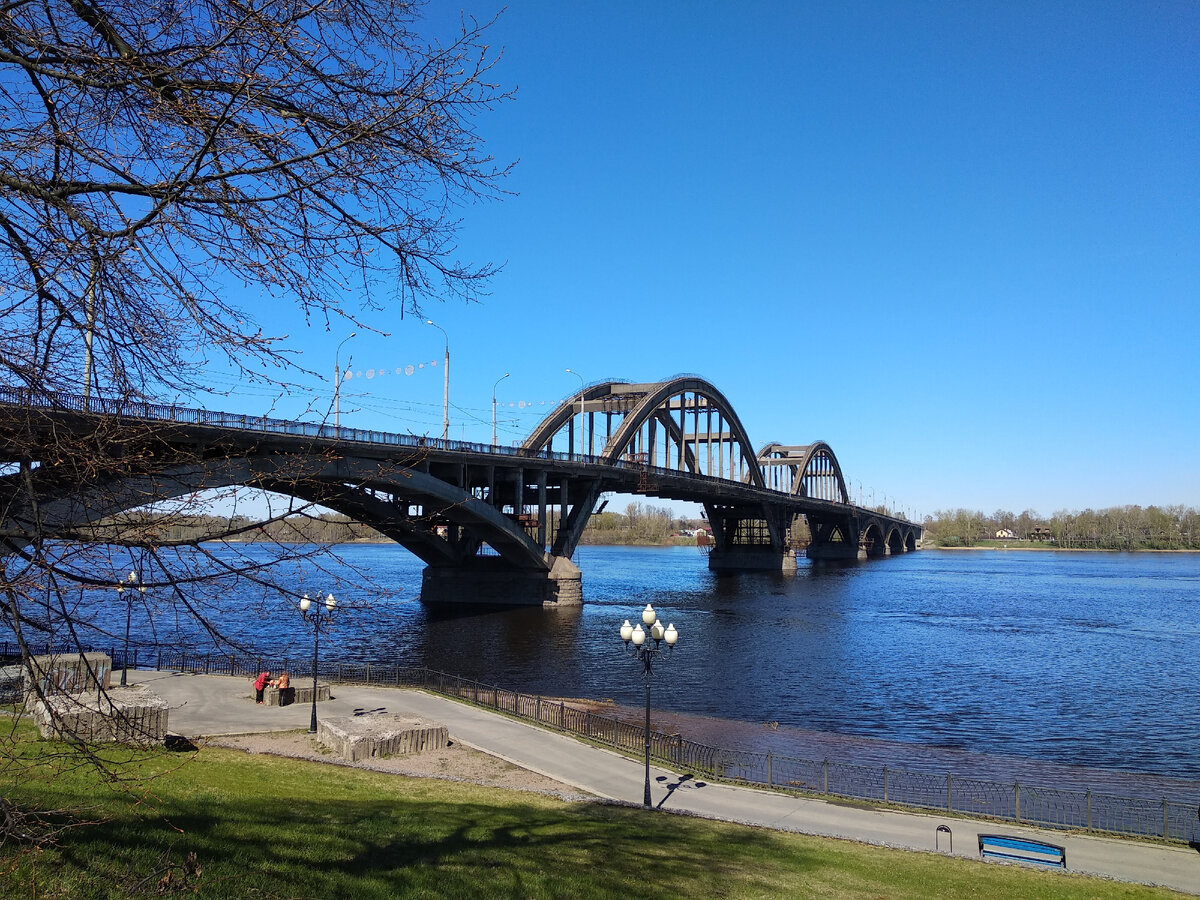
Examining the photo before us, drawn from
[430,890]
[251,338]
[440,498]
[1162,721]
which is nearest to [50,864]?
[430,890]

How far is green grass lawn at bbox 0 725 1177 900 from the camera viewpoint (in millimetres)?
6941

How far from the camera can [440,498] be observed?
2082 inches

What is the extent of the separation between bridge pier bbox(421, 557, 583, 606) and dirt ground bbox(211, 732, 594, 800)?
148ft

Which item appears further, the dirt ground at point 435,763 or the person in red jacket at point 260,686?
the person in red jacket at point 260,686

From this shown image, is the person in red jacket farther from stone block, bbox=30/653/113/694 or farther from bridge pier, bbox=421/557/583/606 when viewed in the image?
bridge pier, bbox=421/557/583/606

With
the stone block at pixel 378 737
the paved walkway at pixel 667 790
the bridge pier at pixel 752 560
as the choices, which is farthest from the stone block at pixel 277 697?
the bridge pier at pixel 752 560

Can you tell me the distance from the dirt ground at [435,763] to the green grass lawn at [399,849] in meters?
1.47

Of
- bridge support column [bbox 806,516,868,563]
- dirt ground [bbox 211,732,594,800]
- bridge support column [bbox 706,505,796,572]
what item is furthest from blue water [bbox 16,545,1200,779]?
bridge support column [bbox 806,516,868,563]

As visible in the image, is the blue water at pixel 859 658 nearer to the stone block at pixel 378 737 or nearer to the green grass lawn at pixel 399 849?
the green grass lawn at pixel 399 849

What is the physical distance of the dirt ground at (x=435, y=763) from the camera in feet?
55.8

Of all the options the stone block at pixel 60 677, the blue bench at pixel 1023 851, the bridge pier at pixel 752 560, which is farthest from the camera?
the bridge pier at pixel 752 560

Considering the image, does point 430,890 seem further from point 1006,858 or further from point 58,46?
point 1006,858

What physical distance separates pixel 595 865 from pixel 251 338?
734 centimetres

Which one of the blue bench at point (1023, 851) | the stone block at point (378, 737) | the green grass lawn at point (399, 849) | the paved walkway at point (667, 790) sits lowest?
the paved walkway at point (667, 790)
